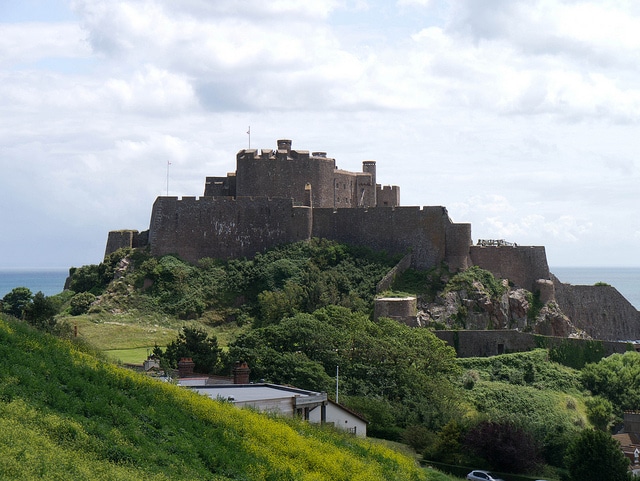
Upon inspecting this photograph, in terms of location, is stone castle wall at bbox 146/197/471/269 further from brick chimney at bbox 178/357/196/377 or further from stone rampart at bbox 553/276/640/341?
brick chimney at bbox 178/357/196/377

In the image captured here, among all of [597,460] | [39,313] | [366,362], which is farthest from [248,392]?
[39,313]

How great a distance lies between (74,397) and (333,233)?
37399mm

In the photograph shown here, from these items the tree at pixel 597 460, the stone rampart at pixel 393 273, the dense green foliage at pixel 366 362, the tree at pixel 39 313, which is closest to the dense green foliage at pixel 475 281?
the stone rampart at pixel 393 273

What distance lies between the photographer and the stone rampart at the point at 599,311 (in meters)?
65.4

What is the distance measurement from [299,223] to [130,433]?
124 feet

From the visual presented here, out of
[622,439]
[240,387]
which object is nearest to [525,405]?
[622,439]

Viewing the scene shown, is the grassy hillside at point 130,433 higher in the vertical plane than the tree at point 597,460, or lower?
higher

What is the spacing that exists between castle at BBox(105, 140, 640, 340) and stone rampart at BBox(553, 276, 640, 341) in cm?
8

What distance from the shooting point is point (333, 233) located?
207 ft

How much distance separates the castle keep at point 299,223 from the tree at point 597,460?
21.2 metres

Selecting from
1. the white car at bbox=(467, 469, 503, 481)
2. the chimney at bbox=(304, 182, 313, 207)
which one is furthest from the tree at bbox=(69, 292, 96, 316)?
the white car at bbox=(467, 469, 503, 481)

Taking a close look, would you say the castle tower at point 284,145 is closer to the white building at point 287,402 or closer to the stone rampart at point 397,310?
the stone rampart at point 397,310

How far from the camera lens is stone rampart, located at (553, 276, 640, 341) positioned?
65438 mm

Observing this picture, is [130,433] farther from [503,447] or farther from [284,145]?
[284,145]
